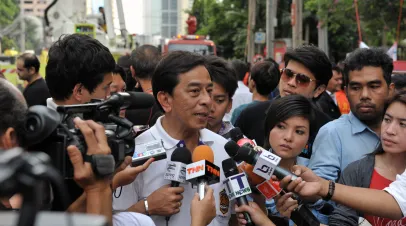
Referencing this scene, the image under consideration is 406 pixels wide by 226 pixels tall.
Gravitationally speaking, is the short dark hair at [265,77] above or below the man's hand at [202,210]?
above

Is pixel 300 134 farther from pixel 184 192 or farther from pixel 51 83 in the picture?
pixel 51 83

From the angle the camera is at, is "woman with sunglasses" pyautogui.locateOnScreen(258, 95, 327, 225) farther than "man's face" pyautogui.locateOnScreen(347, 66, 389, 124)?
No

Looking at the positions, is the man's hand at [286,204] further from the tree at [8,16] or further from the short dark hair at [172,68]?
the tree at [8,16]

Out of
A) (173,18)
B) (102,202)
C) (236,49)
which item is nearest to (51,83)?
(102,202)

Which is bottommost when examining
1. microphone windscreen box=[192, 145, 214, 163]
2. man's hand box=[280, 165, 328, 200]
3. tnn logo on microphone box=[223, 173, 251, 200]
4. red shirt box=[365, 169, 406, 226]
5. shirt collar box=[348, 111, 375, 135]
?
red shirt box=[365, 169, 406, 226]

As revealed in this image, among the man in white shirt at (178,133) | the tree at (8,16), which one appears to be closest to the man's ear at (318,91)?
the man in white shirt at (178,133)

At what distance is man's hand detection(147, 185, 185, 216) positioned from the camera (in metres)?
3.33

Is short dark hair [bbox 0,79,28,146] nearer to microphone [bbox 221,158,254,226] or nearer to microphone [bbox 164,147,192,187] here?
microphone [bbox 164,147,192,187]

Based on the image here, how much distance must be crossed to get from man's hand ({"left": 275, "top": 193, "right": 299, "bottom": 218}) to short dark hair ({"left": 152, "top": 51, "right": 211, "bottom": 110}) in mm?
801

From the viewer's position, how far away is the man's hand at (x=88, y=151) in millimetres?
2395

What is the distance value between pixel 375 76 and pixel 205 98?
4.75 feet

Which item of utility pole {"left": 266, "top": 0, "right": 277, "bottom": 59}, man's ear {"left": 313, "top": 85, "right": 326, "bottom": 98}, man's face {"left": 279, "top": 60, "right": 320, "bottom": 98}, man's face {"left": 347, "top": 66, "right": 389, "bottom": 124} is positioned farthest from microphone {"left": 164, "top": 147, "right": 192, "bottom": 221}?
utility pole {"left": 266, "top": 0, "right": 277, "bottom": 59}

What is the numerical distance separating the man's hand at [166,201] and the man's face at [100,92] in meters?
0.70

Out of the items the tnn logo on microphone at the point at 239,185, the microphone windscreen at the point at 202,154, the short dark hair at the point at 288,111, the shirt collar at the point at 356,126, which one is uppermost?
the short dark hair at the point at 288,111
